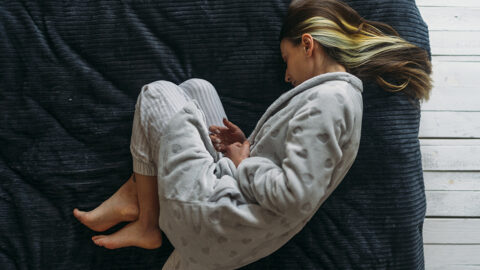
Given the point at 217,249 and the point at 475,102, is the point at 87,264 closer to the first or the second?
the point at 217,249

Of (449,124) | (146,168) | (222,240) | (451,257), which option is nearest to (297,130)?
(222,240)

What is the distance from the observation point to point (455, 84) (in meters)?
1.31

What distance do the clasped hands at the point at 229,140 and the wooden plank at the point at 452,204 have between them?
2.43ft

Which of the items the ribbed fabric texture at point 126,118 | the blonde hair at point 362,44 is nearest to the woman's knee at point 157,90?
the ribbed fabric texture at point 126,118

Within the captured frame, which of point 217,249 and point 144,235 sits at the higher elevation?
point 217,249

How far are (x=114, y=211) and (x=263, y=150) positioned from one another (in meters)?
0.43

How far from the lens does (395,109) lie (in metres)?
1.04

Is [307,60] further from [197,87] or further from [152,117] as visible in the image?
[152,117]

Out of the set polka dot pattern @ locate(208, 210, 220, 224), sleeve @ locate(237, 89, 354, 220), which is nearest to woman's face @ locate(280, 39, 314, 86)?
sleeve @ locate(237, 89, 354, 220)

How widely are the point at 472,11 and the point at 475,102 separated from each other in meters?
0.33

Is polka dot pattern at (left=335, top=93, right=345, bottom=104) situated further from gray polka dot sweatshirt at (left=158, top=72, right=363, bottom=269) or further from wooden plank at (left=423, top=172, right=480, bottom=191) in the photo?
wooden plank at (left=423, top=172, right=480, bottom=191)

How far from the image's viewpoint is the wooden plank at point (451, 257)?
1288 millimetres

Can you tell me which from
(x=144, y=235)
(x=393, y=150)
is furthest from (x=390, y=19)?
(x=144, y=235)

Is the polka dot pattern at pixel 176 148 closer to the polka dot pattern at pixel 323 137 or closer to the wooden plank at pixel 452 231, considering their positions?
the polka dot pattern at pixel 323 137
